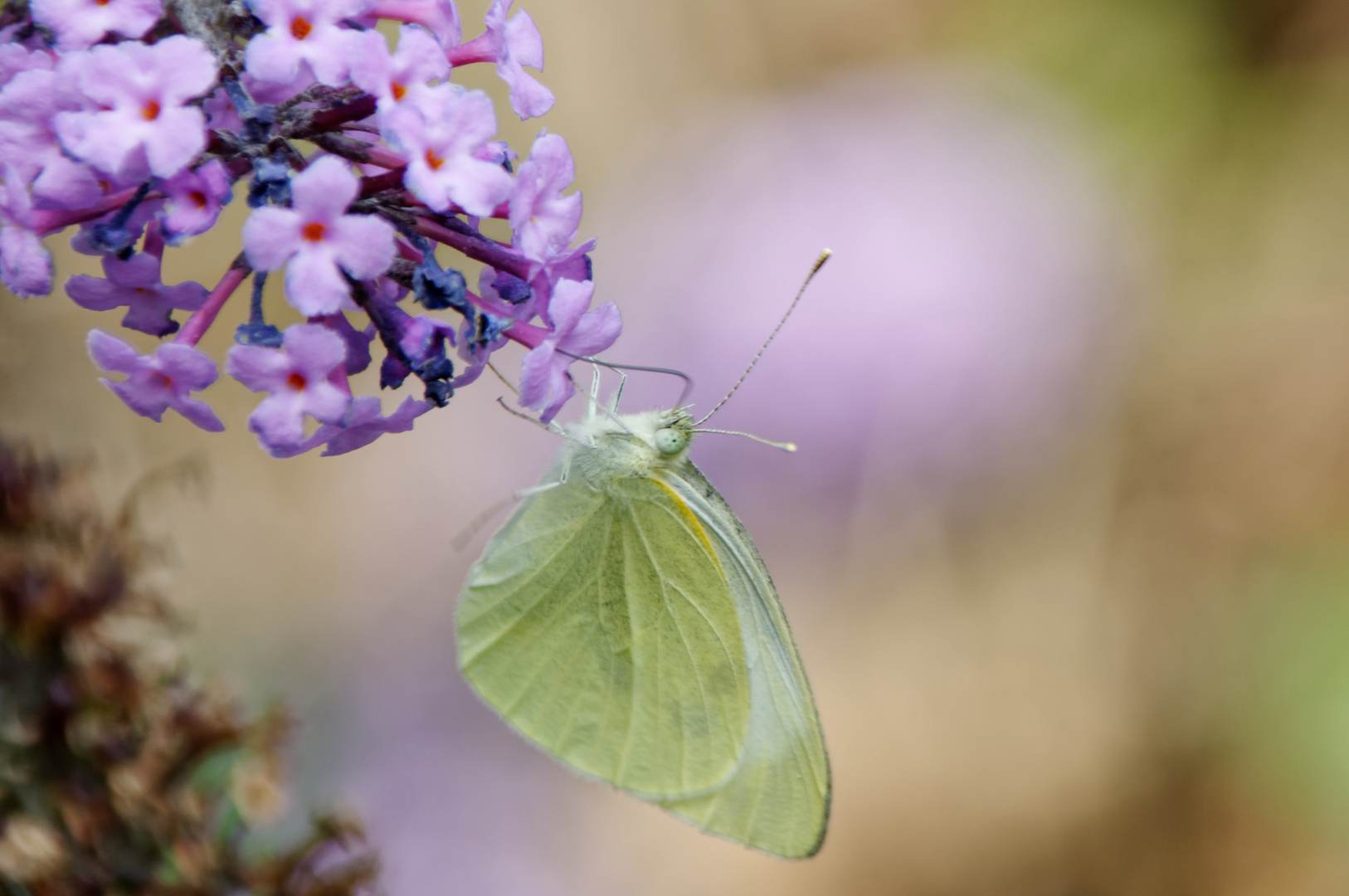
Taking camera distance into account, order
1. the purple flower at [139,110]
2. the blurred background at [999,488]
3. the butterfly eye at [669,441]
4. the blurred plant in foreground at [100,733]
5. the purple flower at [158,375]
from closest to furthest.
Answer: the purple flower at [139,110], the purple flower at [158,375], the blurred plant in foreground at [100,733], the butterfly eye at [669,441], the blurred background at [999,488]

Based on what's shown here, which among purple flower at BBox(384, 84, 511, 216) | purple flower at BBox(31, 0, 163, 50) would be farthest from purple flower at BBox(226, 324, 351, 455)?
purple flower at BBox(31, 0, 163, 50)

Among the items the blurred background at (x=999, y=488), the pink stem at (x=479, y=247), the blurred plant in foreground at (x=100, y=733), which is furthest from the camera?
the blurred background at (x=999, y=488)

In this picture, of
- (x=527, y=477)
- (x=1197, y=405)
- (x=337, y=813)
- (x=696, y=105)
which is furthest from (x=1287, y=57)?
(x=337, y=813)

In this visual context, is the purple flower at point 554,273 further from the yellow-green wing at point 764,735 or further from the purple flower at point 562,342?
the yellow-green wing at point 764,735

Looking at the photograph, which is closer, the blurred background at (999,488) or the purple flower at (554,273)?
the purple flower at (554,273)

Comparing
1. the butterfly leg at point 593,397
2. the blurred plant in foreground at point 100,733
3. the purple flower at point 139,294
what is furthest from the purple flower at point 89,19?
the butterfly leg at point 593,397

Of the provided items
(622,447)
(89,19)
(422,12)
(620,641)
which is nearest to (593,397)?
(622,447)

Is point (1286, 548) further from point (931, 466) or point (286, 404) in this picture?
point (286, 404)
